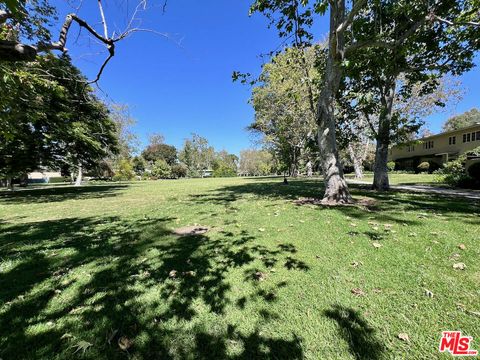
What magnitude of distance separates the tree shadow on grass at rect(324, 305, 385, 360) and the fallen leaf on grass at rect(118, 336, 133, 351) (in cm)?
193

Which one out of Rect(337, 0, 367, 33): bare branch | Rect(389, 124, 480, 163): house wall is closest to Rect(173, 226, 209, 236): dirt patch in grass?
Rect(337, 0, 367, 33): bare branch

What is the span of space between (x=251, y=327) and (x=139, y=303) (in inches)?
53.3

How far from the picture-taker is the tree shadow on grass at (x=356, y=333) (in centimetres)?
197

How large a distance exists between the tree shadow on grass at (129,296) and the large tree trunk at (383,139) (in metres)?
9.70

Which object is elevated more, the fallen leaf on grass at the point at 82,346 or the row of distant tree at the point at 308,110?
the row of distant tree at the point at 308,110

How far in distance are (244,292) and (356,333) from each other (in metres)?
1.25

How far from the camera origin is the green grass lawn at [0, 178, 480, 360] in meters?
2.09

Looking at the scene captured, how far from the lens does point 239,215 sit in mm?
7102

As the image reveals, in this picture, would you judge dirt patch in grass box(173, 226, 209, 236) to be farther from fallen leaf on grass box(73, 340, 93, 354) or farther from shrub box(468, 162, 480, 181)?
shrub box(468, 162, 480, 181)

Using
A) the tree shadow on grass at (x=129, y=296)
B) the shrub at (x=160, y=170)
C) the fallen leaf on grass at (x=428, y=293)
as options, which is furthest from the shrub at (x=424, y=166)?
the shrub at (x=160, y=170)

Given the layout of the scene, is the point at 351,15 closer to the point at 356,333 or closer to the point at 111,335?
the point at 356,333

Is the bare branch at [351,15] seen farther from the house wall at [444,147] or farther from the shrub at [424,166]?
the shrub at [424,166]

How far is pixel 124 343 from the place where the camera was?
213 centimetres

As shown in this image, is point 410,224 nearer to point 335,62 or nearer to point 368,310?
point 368,310
